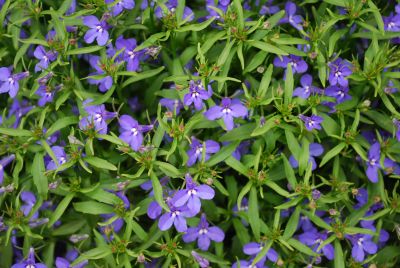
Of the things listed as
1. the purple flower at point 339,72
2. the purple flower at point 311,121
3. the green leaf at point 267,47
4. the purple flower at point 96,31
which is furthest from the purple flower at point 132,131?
the purple flower at point 339,72

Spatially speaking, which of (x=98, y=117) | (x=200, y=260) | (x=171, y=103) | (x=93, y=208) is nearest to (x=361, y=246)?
(x=200, y=260)

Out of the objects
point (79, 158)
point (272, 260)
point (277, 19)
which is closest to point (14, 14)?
point (79, 158)

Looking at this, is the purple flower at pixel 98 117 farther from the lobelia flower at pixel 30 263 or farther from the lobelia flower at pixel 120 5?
the lobelia flower at pixel 30 263

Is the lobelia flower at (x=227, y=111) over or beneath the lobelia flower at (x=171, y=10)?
beneath

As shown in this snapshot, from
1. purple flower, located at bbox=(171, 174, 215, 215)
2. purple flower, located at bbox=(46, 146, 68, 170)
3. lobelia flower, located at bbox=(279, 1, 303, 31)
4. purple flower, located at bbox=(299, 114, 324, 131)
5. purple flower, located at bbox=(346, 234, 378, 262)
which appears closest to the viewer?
purple flower, located at bbox=(171, 174, 215, 215)

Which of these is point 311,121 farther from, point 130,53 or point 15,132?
point 15,132

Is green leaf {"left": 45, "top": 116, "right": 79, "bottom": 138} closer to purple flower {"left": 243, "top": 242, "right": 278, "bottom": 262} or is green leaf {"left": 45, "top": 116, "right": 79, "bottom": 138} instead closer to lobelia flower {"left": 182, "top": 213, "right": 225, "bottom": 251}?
lobelia flower {"left": 182, "top": 213, "right": 225, "bottom": 251}

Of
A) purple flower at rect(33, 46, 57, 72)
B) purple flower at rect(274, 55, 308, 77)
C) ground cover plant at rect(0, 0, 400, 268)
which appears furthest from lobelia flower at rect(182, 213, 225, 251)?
purple flower at rect(33, 46, 57, 72)
